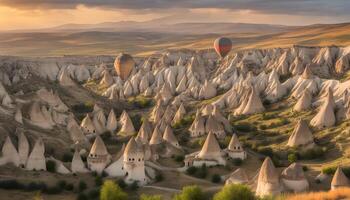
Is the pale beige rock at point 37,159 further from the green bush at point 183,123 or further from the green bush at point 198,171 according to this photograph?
the green bush at point 183,123

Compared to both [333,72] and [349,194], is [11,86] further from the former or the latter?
[349,194]

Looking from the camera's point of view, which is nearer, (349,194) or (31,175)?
(349,194)

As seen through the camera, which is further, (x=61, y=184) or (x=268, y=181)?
(x=61, y=184)

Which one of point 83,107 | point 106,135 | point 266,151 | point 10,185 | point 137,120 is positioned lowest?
point 10,185

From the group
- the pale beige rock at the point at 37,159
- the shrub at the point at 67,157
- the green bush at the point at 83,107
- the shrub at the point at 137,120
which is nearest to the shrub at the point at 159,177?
the shrub at the point at 67,157

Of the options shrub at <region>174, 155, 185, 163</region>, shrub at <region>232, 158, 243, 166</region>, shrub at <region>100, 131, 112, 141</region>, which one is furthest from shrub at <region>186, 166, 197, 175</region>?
shrub at <region>100, 131, 112, 141</region>

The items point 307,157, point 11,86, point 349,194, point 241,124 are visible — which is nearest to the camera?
point 349,194

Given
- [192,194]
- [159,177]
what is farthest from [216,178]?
[192,194]

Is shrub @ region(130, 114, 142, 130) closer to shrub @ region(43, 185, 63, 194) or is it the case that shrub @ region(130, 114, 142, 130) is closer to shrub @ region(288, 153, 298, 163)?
shrub @ region(288, 153, 298, 163)

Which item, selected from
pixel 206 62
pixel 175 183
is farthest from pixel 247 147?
pixel 206 62

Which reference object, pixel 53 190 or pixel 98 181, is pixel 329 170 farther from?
pixel 53 190
